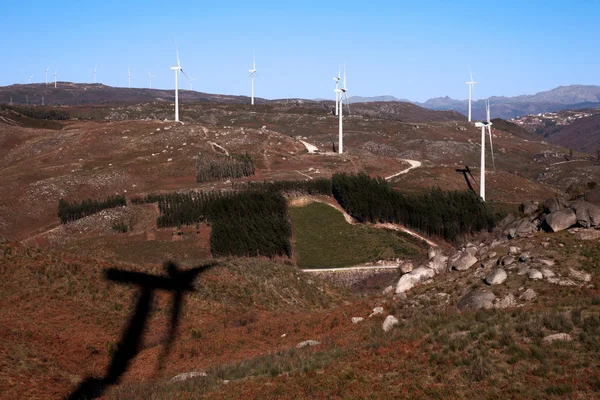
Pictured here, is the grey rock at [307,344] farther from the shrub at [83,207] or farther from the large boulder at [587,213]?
the shrub at [83,207]

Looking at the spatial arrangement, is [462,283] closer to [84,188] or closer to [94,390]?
[94,390]

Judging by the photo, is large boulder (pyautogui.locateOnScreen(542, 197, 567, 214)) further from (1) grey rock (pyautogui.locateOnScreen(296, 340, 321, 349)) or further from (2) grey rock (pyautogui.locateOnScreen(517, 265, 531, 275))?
(1) grey rock (pyautogui.locateOnScreen(296, 340, 321, 349))

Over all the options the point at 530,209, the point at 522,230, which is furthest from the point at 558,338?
the point at 530,209

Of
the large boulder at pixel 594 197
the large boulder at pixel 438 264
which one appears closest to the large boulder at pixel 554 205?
the large boulder at pixel 594 197

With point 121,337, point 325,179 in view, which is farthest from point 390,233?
point 121,337

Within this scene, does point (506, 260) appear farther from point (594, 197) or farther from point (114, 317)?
point (114, 317)
